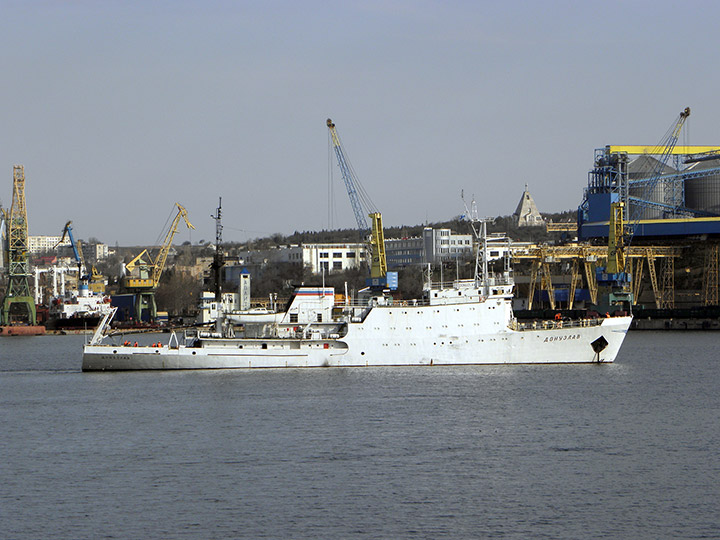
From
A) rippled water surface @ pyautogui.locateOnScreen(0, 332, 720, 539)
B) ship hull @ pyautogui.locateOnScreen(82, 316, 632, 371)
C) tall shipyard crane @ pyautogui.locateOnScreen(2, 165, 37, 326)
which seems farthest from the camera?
tall shipyard crane @ pyautogui.locateOnScreen(2, 165, 37, 326)

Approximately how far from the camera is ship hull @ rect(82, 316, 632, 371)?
55.8 meters

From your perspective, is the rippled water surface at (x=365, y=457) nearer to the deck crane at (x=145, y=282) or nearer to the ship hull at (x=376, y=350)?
the ship hull at (x=376, y=350)

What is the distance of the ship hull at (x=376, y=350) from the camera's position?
55750mm

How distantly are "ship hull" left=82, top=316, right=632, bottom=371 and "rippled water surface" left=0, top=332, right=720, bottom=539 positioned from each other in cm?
314

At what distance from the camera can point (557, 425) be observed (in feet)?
123

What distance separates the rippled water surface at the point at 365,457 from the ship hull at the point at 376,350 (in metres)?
3.14

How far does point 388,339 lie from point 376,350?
0.90m

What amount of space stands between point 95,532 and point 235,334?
3441cm

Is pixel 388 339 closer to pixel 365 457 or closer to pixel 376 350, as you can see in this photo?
pixel 376 350

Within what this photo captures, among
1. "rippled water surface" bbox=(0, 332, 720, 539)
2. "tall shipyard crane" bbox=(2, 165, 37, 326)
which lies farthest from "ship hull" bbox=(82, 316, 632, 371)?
"tall shipyard crane" bbox=(2, 165, 37, 326)

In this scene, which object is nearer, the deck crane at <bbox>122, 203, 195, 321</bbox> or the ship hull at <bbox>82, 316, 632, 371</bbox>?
the ship hull at <bbox>82, 316, 632, 371</bbox>

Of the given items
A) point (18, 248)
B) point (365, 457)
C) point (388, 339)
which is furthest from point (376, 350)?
point (18, 248)

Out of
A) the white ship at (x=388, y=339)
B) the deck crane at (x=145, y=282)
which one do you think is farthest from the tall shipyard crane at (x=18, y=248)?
the white ship at (x=388, y=339)

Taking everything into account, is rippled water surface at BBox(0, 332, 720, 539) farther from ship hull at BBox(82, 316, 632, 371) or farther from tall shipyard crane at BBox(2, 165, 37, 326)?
tall shipyard crane at BBox(2, 165, 37, 326)
